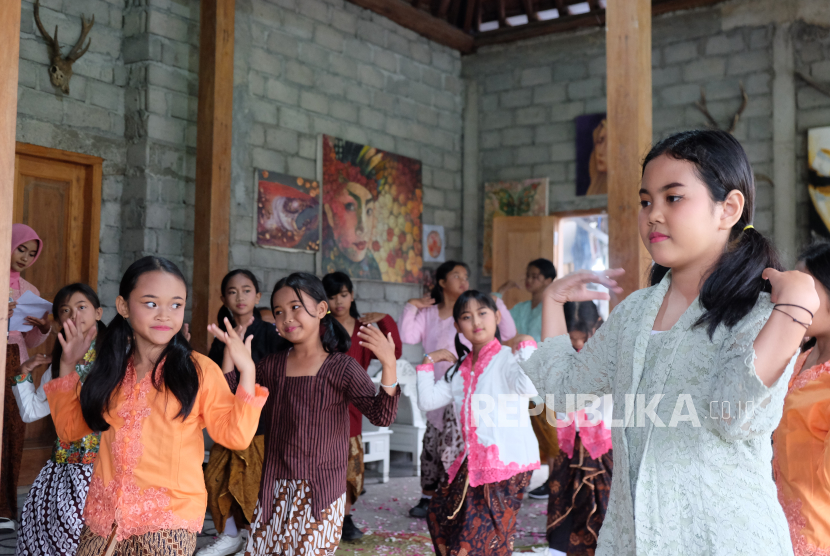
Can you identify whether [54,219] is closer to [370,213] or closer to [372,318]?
[372,318]

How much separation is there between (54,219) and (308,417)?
11.4 ft

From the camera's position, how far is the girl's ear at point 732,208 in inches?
51.8

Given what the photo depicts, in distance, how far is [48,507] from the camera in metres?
2.81

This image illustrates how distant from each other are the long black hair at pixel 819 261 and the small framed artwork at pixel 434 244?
6.00m

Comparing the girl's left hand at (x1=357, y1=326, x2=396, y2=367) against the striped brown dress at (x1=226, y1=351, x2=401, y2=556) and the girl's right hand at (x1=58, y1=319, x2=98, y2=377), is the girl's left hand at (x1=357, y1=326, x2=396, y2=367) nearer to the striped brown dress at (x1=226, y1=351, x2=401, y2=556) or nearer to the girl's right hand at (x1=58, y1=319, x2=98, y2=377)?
the striped brown dress at (x1=226, y1=351, x2=401, y2=556)

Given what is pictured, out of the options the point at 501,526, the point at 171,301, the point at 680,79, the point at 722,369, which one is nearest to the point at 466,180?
the point at 680,79

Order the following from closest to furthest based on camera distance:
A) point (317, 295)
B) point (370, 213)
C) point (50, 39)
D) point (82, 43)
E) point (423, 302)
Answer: point (317, 295), point (423, 302), point (50, 39), point (82, 43), point (370, 213)

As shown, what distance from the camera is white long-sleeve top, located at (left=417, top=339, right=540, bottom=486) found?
314 centimetres

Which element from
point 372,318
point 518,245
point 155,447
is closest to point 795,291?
point 155,447

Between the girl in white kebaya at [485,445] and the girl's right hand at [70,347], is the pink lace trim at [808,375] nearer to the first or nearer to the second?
the girl in white kebaya at [485,445]

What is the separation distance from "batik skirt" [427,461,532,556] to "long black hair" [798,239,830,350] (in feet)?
5.01

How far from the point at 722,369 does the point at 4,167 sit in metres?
1.94

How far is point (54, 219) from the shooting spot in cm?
536

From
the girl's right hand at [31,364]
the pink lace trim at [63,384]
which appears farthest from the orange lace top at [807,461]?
the girl's right hand at [31,364]
